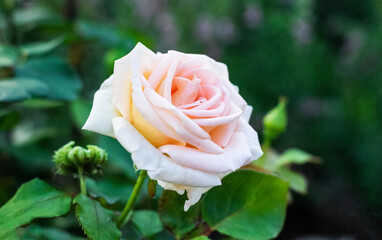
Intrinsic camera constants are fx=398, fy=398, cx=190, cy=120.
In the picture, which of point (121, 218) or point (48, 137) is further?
point (48, 137)

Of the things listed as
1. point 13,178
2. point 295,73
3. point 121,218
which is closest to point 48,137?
point 13,178

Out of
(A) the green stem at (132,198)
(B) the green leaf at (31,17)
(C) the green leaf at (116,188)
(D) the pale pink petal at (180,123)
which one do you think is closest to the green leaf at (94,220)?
(A) the green stem at (132,198)

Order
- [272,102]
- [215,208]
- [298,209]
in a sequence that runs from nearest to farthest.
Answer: [215,208] → [298,209] → [272,102]

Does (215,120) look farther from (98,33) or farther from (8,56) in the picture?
(98,33)

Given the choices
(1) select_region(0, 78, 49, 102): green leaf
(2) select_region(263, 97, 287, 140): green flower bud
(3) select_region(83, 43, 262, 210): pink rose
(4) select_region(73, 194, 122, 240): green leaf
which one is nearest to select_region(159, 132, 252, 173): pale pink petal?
(3) select_region(83, 43, 262, 210): pink rose

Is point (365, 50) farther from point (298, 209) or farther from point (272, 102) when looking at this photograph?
point (298, 209)

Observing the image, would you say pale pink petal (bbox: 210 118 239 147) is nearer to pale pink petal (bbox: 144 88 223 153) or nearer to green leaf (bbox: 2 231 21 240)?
pale pink petal (bbox: 144 88 223 153)
